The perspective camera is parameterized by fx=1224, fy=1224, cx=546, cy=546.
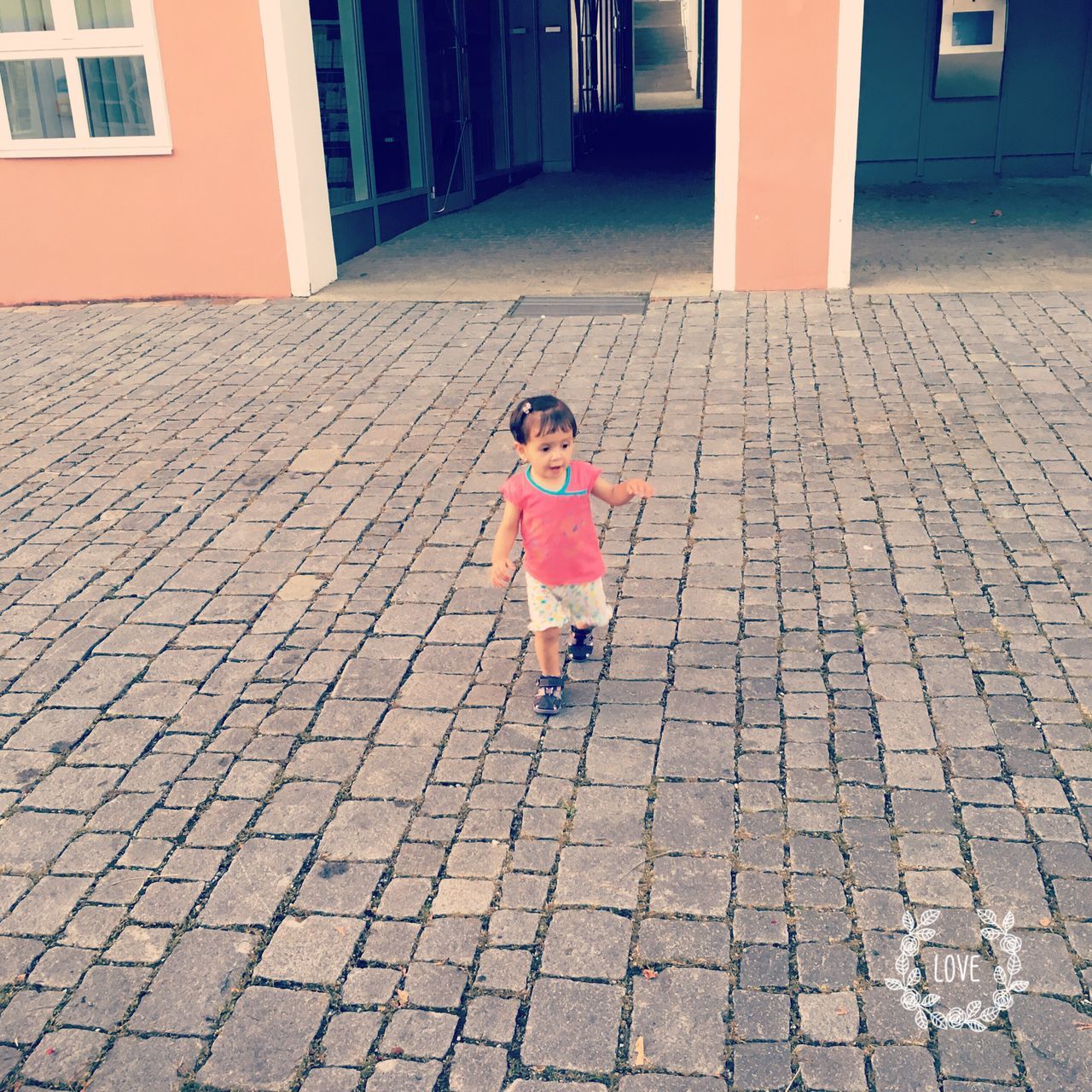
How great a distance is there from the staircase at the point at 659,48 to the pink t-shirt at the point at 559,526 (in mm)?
34403

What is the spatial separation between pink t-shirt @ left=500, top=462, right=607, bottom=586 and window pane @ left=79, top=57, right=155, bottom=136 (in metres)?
8.19

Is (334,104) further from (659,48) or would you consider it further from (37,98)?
(659,48)

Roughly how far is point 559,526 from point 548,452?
0.90ft

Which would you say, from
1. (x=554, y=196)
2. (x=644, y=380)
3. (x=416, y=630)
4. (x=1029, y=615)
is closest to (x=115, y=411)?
(x=644, y=380)

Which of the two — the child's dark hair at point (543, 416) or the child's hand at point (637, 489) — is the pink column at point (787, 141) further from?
the child's dark hair at point (543, 416)

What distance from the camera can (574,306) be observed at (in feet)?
33.7

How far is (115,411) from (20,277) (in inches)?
166

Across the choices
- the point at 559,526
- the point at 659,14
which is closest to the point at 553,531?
the point at 559,526

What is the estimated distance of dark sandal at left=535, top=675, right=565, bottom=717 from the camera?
4.30 m

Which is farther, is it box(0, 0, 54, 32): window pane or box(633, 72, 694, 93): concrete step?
box(633, 72, 694, 93): concrete step

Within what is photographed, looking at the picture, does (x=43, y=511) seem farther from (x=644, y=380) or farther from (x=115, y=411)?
(x=644, y=380)

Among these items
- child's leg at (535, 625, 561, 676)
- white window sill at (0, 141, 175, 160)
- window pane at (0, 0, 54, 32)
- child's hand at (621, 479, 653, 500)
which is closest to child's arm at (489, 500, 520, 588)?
child's leg at (535, 625, 561, 676)

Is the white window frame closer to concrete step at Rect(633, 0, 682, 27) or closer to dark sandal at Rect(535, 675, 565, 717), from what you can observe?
dark sandal at Rect(535, 675, 565, 717)

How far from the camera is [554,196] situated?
16.4m
